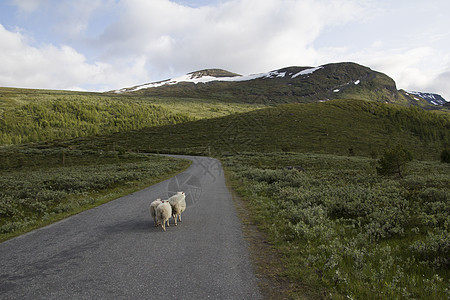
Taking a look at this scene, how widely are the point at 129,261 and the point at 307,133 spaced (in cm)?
8682

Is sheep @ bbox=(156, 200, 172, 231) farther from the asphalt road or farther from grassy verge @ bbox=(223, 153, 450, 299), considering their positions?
grassy verge @ bbox=(223, 153, 450, 299)

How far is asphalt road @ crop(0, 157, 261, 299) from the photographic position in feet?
15.1

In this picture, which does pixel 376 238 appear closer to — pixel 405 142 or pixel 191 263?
pixel 191 263

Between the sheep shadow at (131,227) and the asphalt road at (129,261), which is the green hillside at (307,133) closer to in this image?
the sheep shadow at (131,227)

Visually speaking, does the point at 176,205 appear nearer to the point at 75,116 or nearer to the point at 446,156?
the point at 446,156

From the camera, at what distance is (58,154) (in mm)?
56062

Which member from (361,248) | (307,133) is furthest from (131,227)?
(307,133)

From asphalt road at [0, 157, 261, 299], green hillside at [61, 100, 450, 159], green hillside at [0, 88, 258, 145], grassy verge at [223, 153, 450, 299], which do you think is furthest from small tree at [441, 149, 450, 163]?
green hillside at [0, 88, 258, 145]

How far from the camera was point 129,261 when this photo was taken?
5.87m

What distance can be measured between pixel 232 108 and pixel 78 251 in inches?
7198

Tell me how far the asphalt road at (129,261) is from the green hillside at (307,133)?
2216 inches

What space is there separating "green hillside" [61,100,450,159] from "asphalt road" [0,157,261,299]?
5628cm

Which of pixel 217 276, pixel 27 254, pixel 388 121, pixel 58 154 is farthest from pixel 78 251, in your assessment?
pixel 388 121

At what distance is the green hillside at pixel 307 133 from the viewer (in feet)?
237
